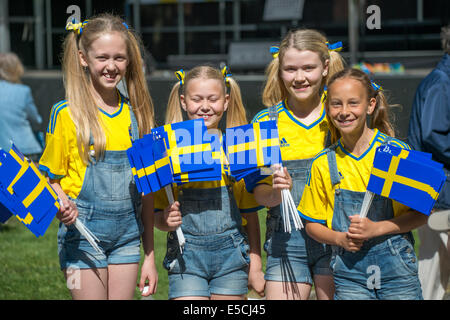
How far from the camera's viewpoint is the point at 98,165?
301cm

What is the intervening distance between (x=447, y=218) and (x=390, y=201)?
2.55 feet

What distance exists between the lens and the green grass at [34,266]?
489 cm

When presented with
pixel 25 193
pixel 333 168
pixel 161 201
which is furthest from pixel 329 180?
pixel 25 193

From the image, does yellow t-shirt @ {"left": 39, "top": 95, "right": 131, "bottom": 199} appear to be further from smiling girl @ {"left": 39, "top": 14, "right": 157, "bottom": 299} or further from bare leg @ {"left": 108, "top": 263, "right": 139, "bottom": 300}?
bare leg @ {"left": 108, "top": 263, "right": 139, "bottom": 300}

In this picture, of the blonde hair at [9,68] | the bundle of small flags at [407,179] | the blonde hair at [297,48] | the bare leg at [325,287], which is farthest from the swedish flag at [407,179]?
the blonde hair at [9,68]

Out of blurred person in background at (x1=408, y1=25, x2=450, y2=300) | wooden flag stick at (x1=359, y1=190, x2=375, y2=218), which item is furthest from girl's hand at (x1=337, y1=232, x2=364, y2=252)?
blurred person in background at (x1=408, y1=25, x2=450, y2=300)

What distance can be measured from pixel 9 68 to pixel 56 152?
454 cm

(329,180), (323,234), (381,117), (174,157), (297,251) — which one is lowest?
(297,251)

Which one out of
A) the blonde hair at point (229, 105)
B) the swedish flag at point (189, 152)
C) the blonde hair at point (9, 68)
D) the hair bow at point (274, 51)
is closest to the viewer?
the swedish flag at point (189, 152)

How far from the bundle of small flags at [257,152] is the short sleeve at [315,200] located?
0.07 metres

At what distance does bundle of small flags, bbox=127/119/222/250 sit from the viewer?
9.56 feet

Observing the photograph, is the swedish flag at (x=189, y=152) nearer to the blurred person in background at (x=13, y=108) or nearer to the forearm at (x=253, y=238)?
the forearm at (x=253, y=238)

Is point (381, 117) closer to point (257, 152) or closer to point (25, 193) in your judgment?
point (257, 152)
